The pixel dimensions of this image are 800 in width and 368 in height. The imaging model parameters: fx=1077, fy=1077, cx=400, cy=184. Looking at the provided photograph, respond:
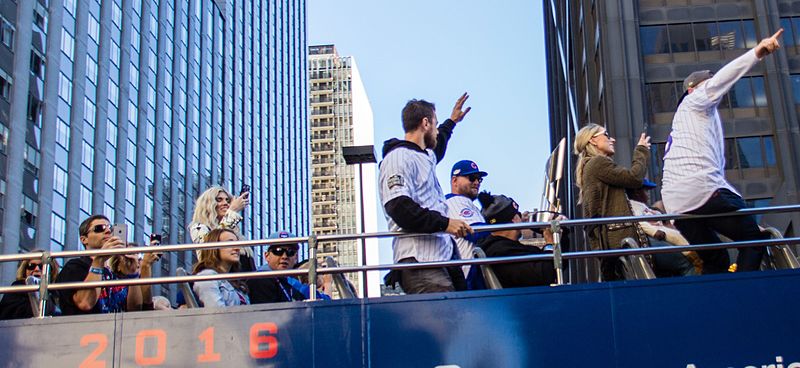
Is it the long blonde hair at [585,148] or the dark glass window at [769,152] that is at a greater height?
the dark glass window at [769,152]

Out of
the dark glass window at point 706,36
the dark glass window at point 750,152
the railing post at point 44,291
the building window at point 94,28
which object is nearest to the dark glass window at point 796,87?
the dark glass window at point 750,152

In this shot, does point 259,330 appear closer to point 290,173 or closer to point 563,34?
point 563,34

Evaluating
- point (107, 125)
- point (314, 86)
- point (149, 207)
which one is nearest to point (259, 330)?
point (107, 125)

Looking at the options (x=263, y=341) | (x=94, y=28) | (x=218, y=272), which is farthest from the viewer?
(x=94, y=28)

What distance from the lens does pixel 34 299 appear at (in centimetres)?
695

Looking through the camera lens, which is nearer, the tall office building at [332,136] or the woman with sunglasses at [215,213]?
the woman with sunglasses at [215,213]

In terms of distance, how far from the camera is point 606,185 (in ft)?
25.5

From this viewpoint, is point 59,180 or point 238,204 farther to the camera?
point 59,180

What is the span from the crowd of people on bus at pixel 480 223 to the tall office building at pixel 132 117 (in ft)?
123

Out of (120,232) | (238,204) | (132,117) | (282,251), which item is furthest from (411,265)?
(132,117)

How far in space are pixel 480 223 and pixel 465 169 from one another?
1.50 ft

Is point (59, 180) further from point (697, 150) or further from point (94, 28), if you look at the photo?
point (697, 150)

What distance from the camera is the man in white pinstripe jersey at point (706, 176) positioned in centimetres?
709

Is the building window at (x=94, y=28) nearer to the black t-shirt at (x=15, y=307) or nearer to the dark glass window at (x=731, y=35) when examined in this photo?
the dark glass window at (x=731, y=35)
